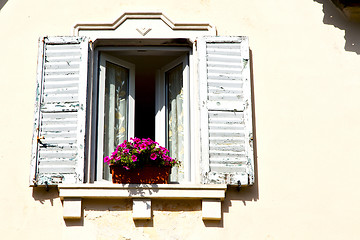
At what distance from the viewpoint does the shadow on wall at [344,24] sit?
7.85 m

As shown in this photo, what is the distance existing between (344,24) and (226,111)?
1.72 m

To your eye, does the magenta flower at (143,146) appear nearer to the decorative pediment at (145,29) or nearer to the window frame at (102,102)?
the window frame at (102,102)

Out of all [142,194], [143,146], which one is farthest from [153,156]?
[142,194]

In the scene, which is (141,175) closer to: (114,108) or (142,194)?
(142,194)

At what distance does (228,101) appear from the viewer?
7.48 m

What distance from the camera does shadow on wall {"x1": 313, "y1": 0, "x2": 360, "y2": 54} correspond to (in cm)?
785

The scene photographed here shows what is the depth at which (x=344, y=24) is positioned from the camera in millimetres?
7941

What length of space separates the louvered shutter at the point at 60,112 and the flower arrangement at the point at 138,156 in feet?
1.20

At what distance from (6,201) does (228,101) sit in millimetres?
2465

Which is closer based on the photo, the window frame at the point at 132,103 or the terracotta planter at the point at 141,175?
the terracotta planter at the point at 141,175

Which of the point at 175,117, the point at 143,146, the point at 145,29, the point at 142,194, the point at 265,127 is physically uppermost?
the point at 145,29

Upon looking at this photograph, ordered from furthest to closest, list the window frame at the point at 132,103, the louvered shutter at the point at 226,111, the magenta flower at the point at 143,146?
the window frame at the point at 132,103, the louvered shutter at the point at 226,111, the magenta flower at the point at 143,146

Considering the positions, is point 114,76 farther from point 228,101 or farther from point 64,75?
point 228,101

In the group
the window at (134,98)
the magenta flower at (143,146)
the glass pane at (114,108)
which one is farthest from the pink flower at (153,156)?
the glass pane at (114,108)
